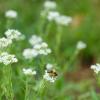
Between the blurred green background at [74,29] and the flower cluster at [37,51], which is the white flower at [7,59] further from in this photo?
the blurred green background at [74,29]

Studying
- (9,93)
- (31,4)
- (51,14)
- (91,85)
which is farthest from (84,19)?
(9,93)

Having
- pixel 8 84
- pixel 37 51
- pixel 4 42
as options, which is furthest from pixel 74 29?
pixel 8 84

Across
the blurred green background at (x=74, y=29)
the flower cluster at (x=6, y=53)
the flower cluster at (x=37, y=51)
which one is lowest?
the flower cluster at (x=6, y=53)

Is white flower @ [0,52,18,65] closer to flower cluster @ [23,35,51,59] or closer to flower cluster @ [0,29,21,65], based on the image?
flower cluster @ [0,29,21,65]

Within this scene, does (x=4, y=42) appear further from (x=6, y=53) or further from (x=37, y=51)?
(x=37, y=51)

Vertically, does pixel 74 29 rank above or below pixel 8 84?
above

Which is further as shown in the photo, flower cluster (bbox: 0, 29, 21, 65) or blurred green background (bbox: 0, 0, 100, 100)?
blurred green background (bbox: 0, 0, 100, 100)

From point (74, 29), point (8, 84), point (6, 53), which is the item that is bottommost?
point (8, 84)

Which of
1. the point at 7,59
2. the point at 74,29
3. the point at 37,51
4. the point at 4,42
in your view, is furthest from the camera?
the point at 74,29

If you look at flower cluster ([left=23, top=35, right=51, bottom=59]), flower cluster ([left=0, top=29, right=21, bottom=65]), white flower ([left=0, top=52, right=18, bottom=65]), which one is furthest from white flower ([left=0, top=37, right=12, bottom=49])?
flower cluster ([left=23, top=35, right=51, bottom=59])

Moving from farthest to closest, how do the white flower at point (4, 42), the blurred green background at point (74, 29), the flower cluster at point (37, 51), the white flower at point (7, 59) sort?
the blurred green background at point (74, 29) → the flower cluster at point (37, 51) → the white flower at point (4, 42) → the white flower at point (7, 59)

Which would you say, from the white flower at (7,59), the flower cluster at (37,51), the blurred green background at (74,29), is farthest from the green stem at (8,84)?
the blurred green background at (74,29)

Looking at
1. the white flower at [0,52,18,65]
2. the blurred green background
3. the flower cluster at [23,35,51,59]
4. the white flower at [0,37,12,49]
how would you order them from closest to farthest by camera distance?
1. the white flower at [0,52,18,65]
2. the white flower at [0,37,12,49]
3. the flower cluster at [23,35,51,59]
4. the blurred green background
